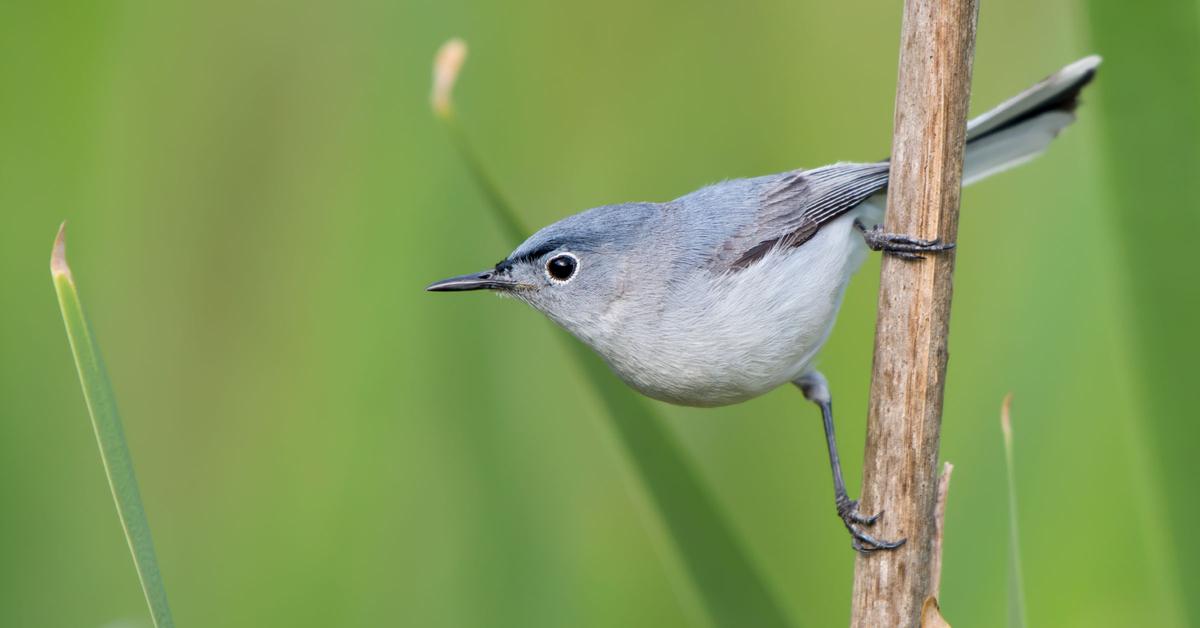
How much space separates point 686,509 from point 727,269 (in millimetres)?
621

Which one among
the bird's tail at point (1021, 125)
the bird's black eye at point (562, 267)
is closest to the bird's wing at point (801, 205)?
the bird's tail at point (1021, 125)

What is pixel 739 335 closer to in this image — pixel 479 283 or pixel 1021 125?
pixel 479 283

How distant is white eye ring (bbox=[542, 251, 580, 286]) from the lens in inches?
78.1

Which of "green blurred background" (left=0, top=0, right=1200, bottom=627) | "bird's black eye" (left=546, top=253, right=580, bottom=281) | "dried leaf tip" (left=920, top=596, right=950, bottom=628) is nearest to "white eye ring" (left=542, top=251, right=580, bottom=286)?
"bird's black eye" (left=546, top=253, right=580, bottom=281)

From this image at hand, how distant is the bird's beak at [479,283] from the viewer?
190 cm

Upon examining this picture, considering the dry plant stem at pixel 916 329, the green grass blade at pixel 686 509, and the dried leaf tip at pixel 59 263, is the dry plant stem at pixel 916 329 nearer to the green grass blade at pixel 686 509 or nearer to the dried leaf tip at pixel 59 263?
the green grass blade at pixel 686 509

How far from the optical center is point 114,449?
1.08 m

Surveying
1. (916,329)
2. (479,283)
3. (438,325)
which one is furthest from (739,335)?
(438,325)

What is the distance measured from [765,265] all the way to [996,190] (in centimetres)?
142

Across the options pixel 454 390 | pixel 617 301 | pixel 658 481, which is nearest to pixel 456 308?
pixel 454 390

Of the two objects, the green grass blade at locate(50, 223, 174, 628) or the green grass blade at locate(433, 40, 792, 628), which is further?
the green grass blade at locate(433, 40, 792, 628)

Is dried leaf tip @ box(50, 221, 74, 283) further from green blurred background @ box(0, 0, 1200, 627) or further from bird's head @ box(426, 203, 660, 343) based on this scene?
green blurred background @ box(0, 0, 1200, 627)

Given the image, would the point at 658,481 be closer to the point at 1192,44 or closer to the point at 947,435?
the point at 1192,44

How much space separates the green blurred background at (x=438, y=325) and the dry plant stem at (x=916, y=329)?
603 millimetres
